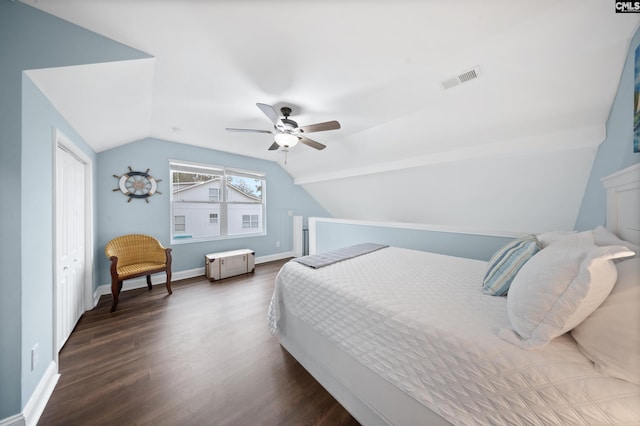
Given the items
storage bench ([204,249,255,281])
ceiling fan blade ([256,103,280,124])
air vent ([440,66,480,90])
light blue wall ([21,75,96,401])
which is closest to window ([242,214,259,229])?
storage bench ([204,249,255,281])

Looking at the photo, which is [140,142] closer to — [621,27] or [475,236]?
[475,236]

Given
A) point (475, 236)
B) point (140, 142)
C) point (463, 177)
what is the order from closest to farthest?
point (475, 236)
point (463, 177)
point (140, 142)

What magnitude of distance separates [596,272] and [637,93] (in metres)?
1.40

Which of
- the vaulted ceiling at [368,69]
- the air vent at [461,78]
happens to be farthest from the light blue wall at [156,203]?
the air vent at [461,78]

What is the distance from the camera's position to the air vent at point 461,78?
70.4 inches

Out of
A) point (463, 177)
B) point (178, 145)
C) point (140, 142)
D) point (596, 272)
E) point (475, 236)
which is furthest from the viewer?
point (178, 145)

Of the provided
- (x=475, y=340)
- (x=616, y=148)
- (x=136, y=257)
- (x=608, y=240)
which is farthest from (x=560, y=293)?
(x=136, y=257)

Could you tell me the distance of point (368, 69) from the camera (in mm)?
1792

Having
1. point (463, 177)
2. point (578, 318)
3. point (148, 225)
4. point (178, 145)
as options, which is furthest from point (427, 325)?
Answer: point (178, 145)

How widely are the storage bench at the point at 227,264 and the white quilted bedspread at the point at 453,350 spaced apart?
2.41 meters

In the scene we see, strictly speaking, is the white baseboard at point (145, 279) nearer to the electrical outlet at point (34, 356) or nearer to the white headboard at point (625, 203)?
the electrical outlet at point (34, 356)

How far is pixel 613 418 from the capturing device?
63cm

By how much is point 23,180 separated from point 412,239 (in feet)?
11.7

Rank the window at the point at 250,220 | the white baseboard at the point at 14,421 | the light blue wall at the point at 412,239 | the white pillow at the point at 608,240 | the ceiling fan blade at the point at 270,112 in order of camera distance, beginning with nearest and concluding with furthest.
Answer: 1. the white pillow at the point at 608,240
2. the white baseboard at the point at 14,421
3. the ceiling fan blade at the point at 270,112
4. the light blue wall at the point at 412,239
5. the window at the point at 250,220
